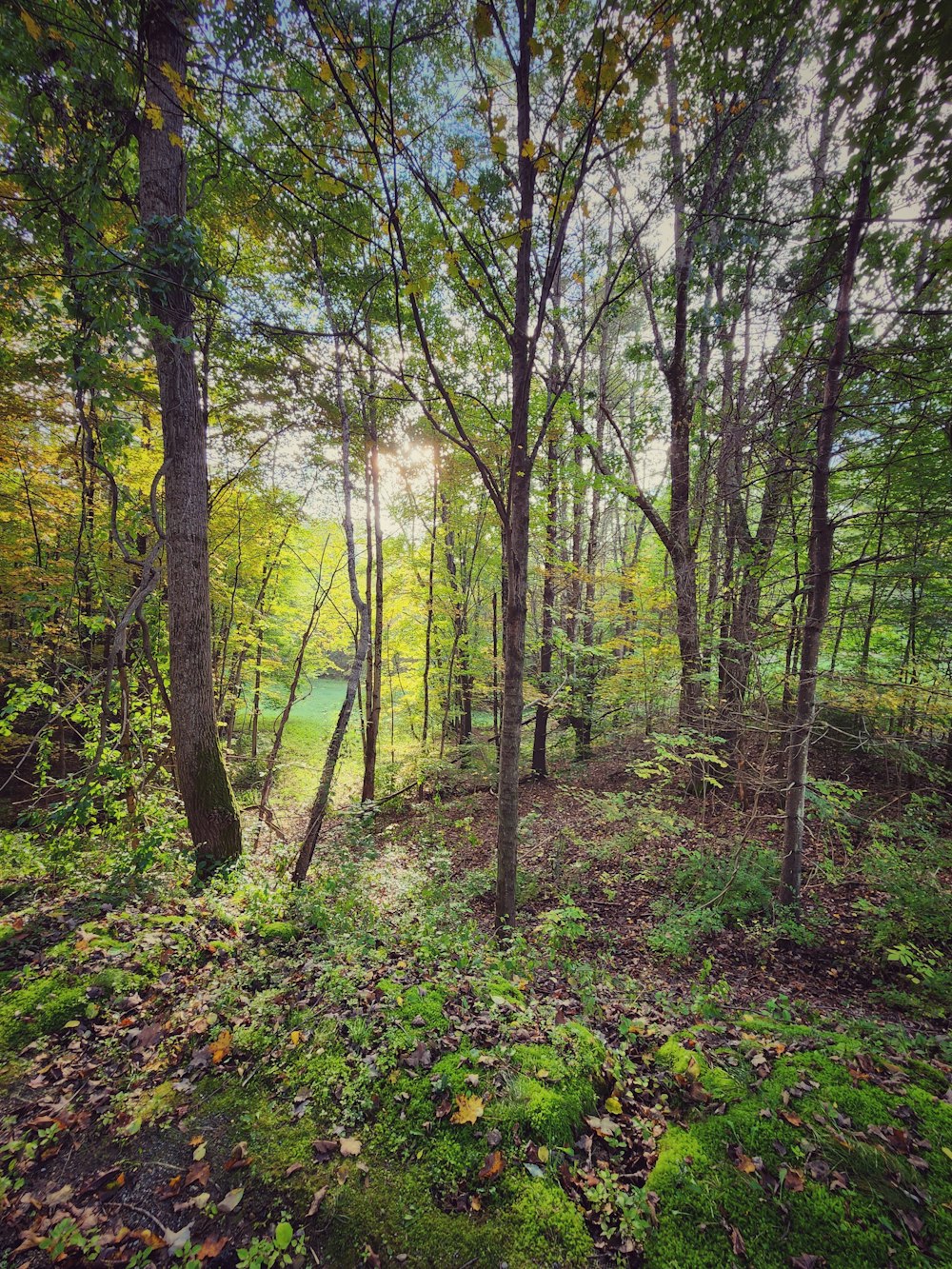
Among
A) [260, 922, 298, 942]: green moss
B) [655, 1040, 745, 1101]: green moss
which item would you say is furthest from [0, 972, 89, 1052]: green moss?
[655, 1040, 745, 1101]: green moss

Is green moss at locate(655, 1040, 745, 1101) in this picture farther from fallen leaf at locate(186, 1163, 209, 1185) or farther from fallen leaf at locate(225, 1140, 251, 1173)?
fallen leaf at locate(186, 1163, 209, 1185)

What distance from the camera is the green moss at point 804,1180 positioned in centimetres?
183

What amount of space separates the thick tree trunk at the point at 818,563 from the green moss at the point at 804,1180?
2610mm

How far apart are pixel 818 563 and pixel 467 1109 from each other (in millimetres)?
5276

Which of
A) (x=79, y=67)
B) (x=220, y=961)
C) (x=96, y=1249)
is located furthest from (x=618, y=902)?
(x=79, y=67)

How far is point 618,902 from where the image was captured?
20.1ft

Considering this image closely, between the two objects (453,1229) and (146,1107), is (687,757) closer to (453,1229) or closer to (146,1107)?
(453,1229)

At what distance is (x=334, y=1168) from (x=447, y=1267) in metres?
0.65

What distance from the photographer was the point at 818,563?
451 cm

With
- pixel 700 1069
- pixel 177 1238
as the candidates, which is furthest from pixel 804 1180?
pixel 177 1238

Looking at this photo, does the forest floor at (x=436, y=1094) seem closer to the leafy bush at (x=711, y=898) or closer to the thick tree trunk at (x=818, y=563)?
the leafy bush at (x=711, y=898)

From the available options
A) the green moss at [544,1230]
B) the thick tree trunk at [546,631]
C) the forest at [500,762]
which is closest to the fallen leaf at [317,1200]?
the forest at [500,762]

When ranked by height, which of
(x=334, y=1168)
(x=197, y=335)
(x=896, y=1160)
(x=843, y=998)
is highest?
(x=197, y=335)

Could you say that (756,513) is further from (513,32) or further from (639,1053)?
(639,1053)
